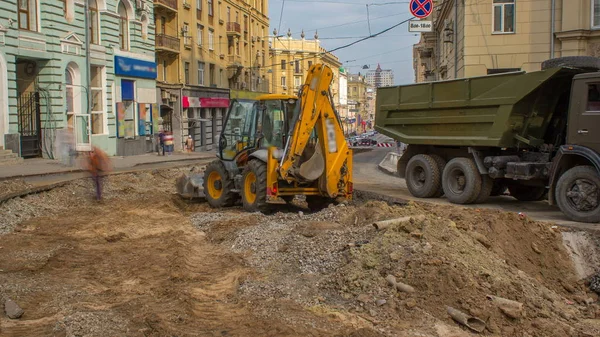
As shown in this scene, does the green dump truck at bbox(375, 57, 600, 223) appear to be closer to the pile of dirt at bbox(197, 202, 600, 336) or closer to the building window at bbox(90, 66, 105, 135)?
the pile of dirt at bbox(197, 202, 600, 336)

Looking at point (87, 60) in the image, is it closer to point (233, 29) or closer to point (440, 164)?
point (440, 164)

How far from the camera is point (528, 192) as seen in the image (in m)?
13.3

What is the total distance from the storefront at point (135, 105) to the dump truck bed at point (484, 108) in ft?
72.6

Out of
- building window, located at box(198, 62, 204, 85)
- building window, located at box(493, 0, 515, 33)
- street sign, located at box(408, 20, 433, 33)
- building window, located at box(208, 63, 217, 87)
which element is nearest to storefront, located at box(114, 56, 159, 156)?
building window, located at box(198, 62, 204, 85)

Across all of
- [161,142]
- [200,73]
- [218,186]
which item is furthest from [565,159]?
[200,73]

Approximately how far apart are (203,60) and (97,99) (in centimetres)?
1727

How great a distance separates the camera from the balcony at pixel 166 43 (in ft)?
132

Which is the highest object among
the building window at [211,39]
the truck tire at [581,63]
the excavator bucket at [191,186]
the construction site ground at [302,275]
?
the building window at [211,39]

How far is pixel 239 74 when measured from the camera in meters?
55.1

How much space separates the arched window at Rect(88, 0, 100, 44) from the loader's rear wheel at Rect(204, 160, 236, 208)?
→ 1903 centimetres

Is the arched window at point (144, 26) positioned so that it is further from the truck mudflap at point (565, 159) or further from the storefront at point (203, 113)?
the truck mudflap at point (565, 159)

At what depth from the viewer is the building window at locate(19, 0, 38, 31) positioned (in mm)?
25109

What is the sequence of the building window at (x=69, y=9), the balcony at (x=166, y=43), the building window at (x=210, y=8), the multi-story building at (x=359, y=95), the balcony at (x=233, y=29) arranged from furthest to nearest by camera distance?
the multi-story building at (x=359, y=95), the balcony at (x=233, y=29), the building window at (x=210, y=8), the balcony at (x=166, y=43), the building window at (x=69, y=9)

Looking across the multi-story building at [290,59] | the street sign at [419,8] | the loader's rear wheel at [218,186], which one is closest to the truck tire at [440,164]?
the loader's rear wheel at [218,186]
